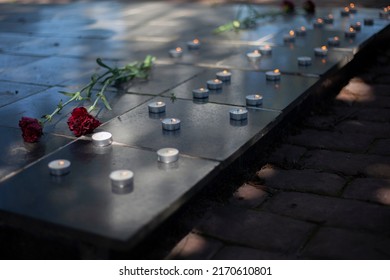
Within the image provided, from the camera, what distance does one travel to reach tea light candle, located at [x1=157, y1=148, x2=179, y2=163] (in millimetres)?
2475

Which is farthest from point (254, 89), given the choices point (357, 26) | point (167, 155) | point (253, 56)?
point (357, 26)

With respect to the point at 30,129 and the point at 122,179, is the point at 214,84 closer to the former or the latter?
the point at 30,129

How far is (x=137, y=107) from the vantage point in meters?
3.23

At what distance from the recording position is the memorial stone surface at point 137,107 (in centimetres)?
216

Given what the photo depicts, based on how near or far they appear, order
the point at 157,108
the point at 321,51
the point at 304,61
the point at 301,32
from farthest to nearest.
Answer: the point at 301,32
the point at 321,51
the point at 304,61
the point at 157,108

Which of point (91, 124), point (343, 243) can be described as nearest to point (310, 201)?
point (343, 243)

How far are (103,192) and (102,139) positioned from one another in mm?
468

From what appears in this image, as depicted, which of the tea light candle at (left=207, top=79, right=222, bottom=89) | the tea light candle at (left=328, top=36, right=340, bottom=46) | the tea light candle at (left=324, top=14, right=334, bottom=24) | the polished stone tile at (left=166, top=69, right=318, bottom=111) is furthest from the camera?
the tea light candle at (left=324, top=14, right=334, bottom=24)

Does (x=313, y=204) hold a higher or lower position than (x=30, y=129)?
lower

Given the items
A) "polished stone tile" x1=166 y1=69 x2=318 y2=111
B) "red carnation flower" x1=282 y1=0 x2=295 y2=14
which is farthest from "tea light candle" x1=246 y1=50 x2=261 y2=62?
"red carnation flower" x1=282 y1=0 x2=295 y2=14

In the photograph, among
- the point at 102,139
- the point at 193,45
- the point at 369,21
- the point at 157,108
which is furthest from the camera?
the point at 369,21

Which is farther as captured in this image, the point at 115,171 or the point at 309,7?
the point at 309,7

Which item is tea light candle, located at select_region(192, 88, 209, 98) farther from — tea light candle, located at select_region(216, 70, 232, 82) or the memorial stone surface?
tea light candle, located at select_region(216, 70, 232, 82)

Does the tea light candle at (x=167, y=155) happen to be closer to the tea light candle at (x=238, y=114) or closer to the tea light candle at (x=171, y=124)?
the tea light candle at (x=171, y=124)
